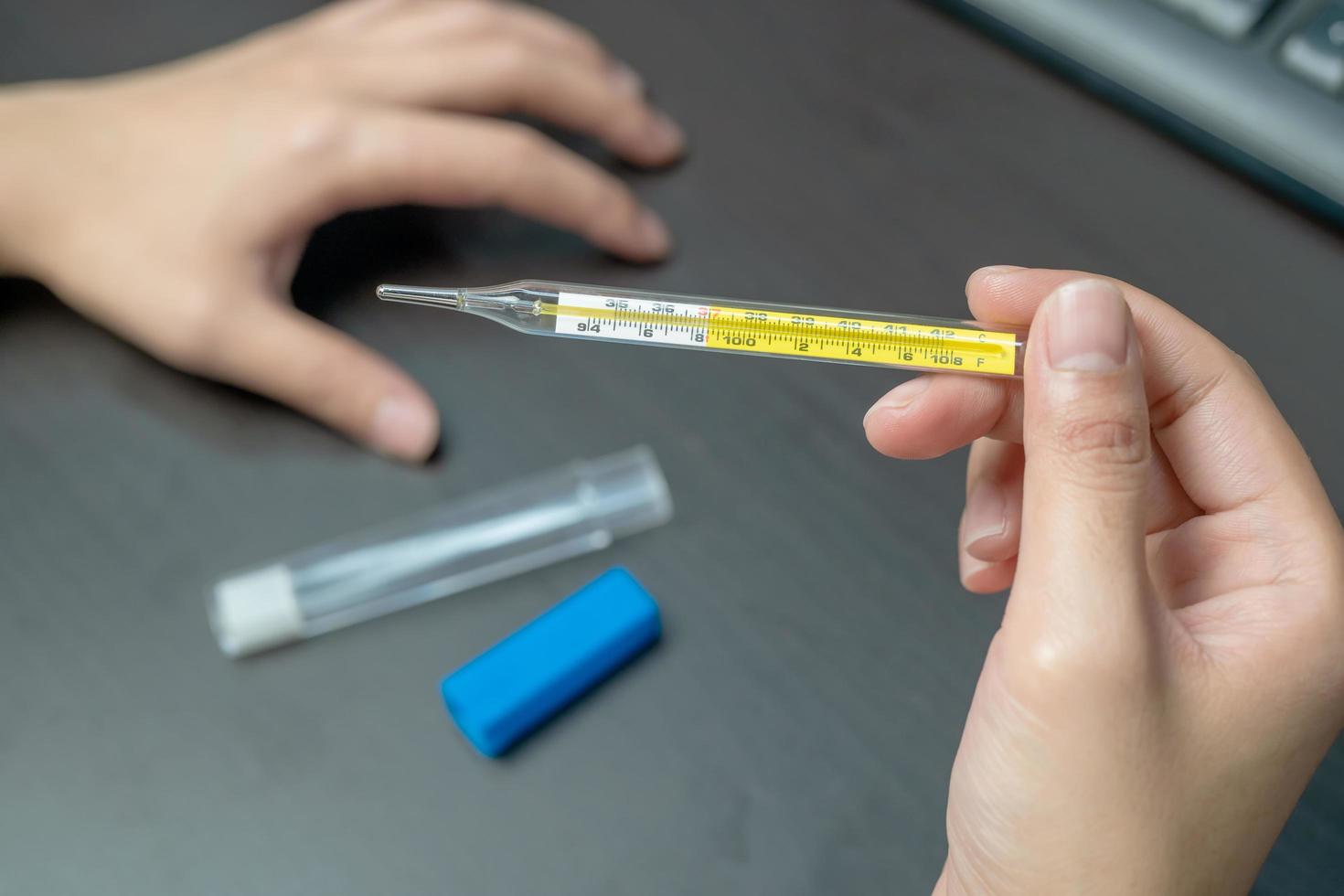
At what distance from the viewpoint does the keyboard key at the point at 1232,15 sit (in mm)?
861

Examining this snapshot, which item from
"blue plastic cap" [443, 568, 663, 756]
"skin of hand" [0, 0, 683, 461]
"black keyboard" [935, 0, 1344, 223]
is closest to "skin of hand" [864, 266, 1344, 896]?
"blue plastic cap" [443, 568, 663, 756]

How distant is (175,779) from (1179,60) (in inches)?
39.9

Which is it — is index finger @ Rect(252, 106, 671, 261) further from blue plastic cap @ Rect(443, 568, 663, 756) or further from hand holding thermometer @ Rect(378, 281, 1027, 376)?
Result: blue plastic cap @ Rect(443, 568, 663, 756)

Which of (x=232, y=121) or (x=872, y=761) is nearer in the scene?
(x=872, y=761)

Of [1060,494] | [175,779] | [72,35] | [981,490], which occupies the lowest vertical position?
[175,779]

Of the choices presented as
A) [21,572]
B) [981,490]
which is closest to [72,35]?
[21,572]

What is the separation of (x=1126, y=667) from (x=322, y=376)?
2.05ft

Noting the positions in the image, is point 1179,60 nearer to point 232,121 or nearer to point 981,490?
point 981,490

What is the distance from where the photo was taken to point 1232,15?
864mm

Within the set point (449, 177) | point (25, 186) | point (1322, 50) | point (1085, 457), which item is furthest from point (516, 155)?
point (1322, 50)

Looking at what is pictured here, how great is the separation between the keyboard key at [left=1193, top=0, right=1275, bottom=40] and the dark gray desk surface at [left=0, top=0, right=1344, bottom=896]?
12 cm

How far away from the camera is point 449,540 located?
814 millimetres

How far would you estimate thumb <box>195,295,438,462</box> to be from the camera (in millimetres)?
813

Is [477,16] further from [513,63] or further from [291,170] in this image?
[291,170]
